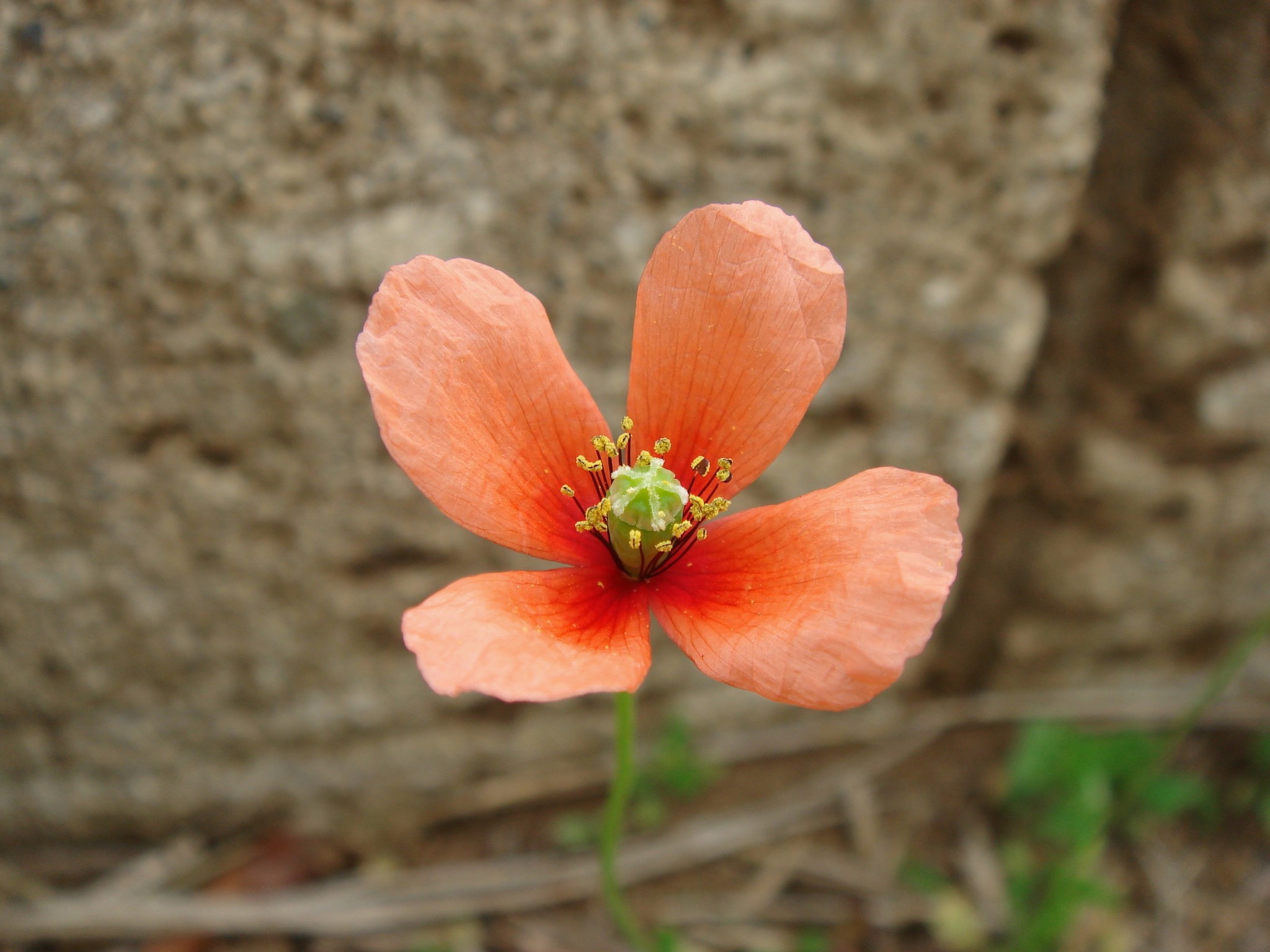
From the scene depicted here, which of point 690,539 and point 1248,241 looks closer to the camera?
point 690,539

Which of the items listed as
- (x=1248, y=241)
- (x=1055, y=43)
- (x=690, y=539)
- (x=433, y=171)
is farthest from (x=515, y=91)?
(x=1248, y=241)

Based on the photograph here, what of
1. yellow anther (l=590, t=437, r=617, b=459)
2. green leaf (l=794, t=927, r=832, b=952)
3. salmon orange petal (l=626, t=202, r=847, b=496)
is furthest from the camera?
green leaf (l=794, t=927, r=832, b=952)

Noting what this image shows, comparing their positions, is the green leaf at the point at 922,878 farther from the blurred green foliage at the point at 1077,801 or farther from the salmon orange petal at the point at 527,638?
the salmon orange petal at the point at 527,638

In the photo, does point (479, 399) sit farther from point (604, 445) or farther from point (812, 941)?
point (812, 941)

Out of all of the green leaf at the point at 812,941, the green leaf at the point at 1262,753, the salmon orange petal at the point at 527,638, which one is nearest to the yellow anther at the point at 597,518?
the salmon orange petal at the point at 527,638

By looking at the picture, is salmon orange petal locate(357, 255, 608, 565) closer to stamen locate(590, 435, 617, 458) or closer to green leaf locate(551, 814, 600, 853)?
stamen locate(590, 435, 617, 458)

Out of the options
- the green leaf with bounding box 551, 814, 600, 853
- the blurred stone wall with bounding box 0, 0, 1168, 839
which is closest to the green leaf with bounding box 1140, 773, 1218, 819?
the blurred stone wall with bounding box 0, 0, 1168, 839

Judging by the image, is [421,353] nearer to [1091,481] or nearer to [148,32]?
[148,32]
